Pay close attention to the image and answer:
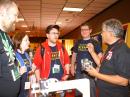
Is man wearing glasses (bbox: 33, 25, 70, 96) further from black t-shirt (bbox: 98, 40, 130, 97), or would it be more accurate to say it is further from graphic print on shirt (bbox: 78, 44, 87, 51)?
black t-shirt (bbox: 98, 40, 130, 97)

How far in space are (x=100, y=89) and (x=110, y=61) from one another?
1.12 feet

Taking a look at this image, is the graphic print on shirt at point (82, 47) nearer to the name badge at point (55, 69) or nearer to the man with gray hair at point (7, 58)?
the name badge at point (55, 69)

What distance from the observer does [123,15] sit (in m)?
6.04

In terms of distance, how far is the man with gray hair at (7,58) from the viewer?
1.70 m

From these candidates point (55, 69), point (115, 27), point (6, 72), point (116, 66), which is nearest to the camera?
point (6, 72)

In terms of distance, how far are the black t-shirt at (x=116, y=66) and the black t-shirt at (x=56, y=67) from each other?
1.03 m

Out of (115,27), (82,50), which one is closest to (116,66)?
(115,27)

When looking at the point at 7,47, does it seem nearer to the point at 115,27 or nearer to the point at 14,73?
the point at 14,73

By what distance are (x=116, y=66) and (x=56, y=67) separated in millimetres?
1288

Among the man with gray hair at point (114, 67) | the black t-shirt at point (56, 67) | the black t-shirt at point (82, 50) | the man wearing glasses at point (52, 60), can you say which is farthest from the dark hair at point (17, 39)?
the man with gray hair at point (114, 67)

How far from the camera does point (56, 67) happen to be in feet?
10.7

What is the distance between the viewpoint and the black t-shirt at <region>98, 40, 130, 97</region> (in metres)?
2.10

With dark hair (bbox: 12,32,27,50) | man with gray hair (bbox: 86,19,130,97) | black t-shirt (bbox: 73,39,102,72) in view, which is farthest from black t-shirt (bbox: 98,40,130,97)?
Answer: black t-shirt (bbox: 73,39,102,72)

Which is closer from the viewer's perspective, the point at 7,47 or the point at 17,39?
the point at 7,47
